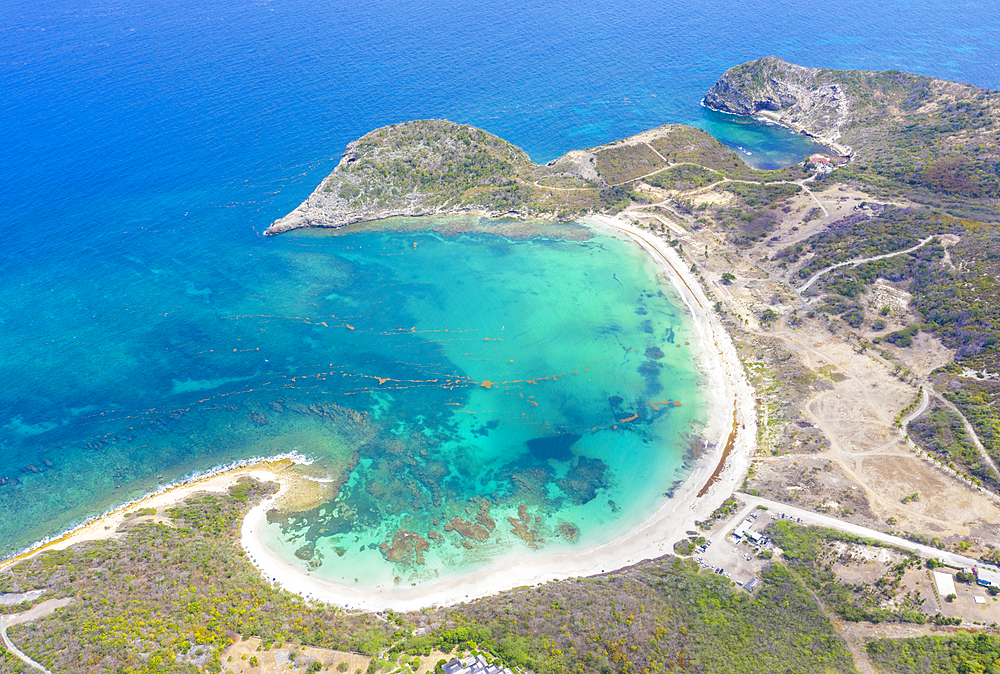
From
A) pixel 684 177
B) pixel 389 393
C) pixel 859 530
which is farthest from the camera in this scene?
pixel 684 177

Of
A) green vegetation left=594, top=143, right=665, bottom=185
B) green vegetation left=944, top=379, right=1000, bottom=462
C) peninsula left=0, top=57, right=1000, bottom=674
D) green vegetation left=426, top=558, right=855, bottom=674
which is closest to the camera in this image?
green vegetation left=426, top=558, right=855, bottom=674

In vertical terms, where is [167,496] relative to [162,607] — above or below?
below

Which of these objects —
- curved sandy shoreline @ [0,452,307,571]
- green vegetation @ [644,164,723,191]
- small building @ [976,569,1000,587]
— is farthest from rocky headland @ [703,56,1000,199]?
curved sandy shoreline @ [0,452,307,571]

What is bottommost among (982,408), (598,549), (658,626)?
(598,549)

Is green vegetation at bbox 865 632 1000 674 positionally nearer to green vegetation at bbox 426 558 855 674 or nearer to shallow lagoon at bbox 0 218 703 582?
green vegetation at bbox 426 558 855 674

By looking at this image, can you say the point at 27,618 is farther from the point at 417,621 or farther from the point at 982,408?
the point at 982,408

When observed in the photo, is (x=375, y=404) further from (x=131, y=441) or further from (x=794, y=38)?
(x=794, y=38)

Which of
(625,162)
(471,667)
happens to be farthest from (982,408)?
(625,162)
